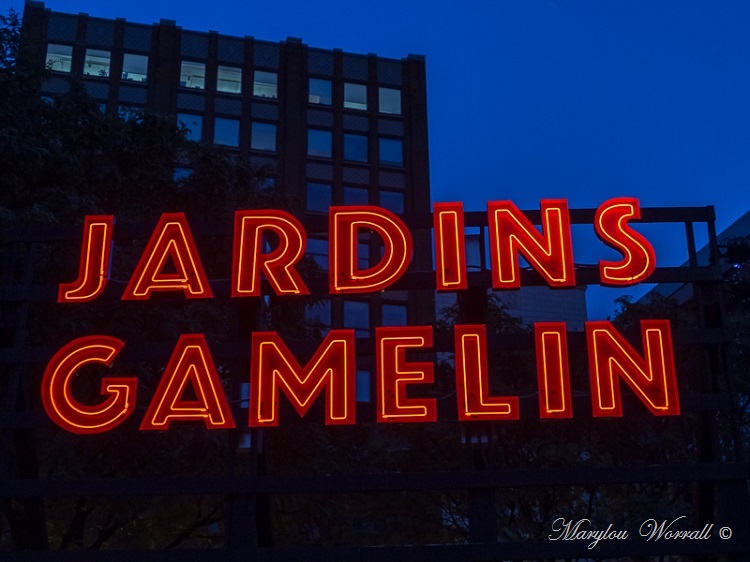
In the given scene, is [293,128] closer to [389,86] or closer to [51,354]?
[389,86]

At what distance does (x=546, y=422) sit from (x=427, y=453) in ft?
11.1

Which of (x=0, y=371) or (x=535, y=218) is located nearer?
(x=535, y=218)

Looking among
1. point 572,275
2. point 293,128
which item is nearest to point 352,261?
point 572,275

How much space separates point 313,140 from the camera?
50.9m

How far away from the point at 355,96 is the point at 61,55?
18.4 m

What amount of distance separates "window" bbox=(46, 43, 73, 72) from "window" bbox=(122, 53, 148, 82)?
127 inches

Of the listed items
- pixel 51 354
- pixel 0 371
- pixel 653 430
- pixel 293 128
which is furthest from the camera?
pixel 293 128

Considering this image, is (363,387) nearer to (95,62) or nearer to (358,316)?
(358,316)

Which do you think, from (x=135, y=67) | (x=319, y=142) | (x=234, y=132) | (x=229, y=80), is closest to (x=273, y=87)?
(x=229, y=80)

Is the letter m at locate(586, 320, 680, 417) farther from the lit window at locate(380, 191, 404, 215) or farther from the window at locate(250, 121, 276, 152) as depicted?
the window at locate(250, 121, 276, 152)

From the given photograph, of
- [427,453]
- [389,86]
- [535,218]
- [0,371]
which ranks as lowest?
[427,453]

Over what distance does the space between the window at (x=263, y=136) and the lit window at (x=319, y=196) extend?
357 centimetres

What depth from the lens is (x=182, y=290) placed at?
578 inches

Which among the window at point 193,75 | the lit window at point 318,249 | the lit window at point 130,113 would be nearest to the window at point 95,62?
the window at point 193,75
